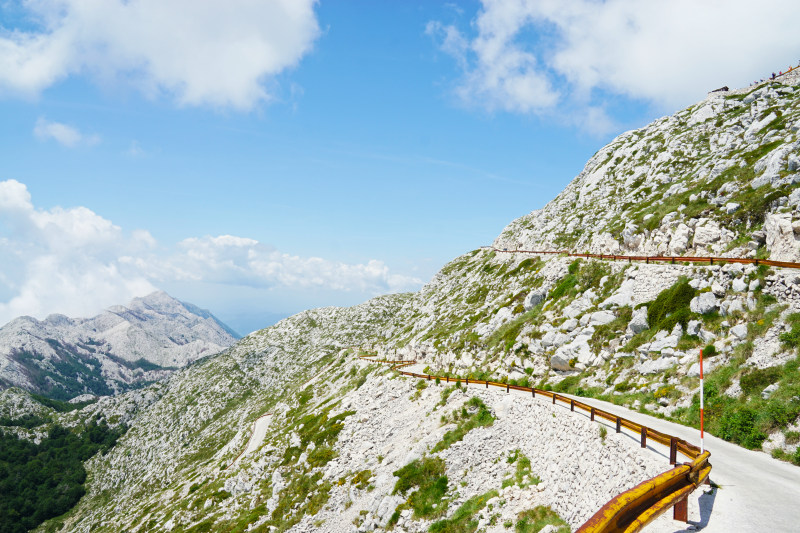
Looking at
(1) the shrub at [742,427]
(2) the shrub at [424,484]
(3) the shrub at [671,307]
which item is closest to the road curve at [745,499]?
(1) the shrub at [742,427]

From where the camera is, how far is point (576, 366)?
37.3 meters

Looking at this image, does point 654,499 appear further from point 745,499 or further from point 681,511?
point 745,499

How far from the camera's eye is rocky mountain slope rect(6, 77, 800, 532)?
69.7 feet

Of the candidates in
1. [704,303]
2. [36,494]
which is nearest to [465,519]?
[704,303]

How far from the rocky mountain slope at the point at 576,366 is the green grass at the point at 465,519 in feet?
0.44

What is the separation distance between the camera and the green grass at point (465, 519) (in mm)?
20766

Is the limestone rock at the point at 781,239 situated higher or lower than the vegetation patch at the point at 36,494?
higher

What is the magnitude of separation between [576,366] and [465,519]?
21121 millimetres

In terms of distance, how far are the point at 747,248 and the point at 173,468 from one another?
14180 centimetres

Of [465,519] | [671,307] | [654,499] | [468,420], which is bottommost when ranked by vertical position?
[465,519]

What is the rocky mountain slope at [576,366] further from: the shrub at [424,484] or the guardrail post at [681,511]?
the guardrail post at [681,511]

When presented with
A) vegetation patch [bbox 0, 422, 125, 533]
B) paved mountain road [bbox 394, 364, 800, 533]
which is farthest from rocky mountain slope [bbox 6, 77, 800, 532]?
vegetation patch [bbox 0, 422, 125, 533]

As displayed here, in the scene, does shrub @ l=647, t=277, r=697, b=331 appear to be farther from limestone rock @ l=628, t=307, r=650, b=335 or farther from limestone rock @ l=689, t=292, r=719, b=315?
limestone rock @ l=689, t=292, r=719, b=315

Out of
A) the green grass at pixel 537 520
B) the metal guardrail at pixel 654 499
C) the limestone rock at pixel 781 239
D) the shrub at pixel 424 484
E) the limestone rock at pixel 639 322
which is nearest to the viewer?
the metal guardrail at pixel 654 499
